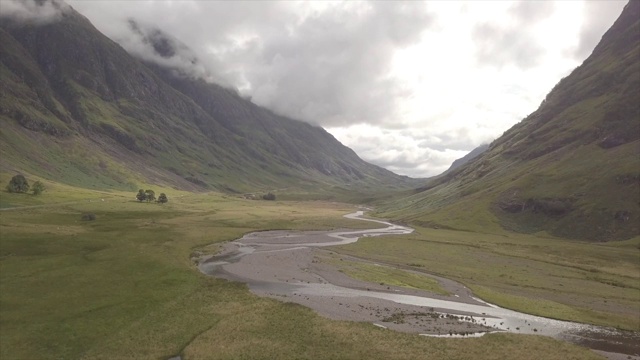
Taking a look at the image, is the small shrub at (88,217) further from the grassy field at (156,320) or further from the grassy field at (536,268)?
the grassy field at (536,268)

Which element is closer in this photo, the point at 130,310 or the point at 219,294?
the point at 130,310

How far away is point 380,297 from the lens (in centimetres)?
7150

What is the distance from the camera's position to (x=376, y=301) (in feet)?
225

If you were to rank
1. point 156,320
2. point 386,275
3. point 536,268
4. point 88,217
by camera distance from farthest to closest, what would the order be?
point 88,217 < point 536,268 < point 386,275 < point 156,320

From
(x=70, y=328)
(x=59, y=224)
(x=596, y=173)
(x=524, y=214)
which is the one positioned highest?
(x=596, y=173)

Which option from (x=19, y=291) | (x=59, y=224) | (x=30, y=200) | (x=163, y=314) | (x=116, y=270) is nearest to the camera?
(x=163, y=314)

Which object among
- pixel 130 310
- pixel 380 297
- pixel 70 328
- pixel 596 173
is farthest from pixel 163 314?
pixel 596 173

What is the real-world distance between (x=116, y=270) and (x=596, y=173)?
21321 centimetres

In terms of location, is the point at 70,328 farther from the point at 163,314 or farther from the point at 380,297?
the point at 380,297

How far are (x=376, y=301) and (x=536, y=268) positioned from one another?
6166 centimetres

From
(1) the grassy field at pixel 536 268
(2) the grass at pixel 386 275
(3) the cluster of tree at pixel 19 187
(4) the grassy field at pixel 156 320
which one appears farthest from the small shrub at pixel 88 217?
(1) the grassy field at pixel 536 268

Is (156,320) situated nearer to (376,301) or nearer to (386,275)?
A: (376,301)

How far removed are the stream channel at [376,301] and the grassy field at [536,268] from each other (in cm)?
505

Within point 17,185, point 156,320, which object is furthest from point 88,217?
point 156,320
